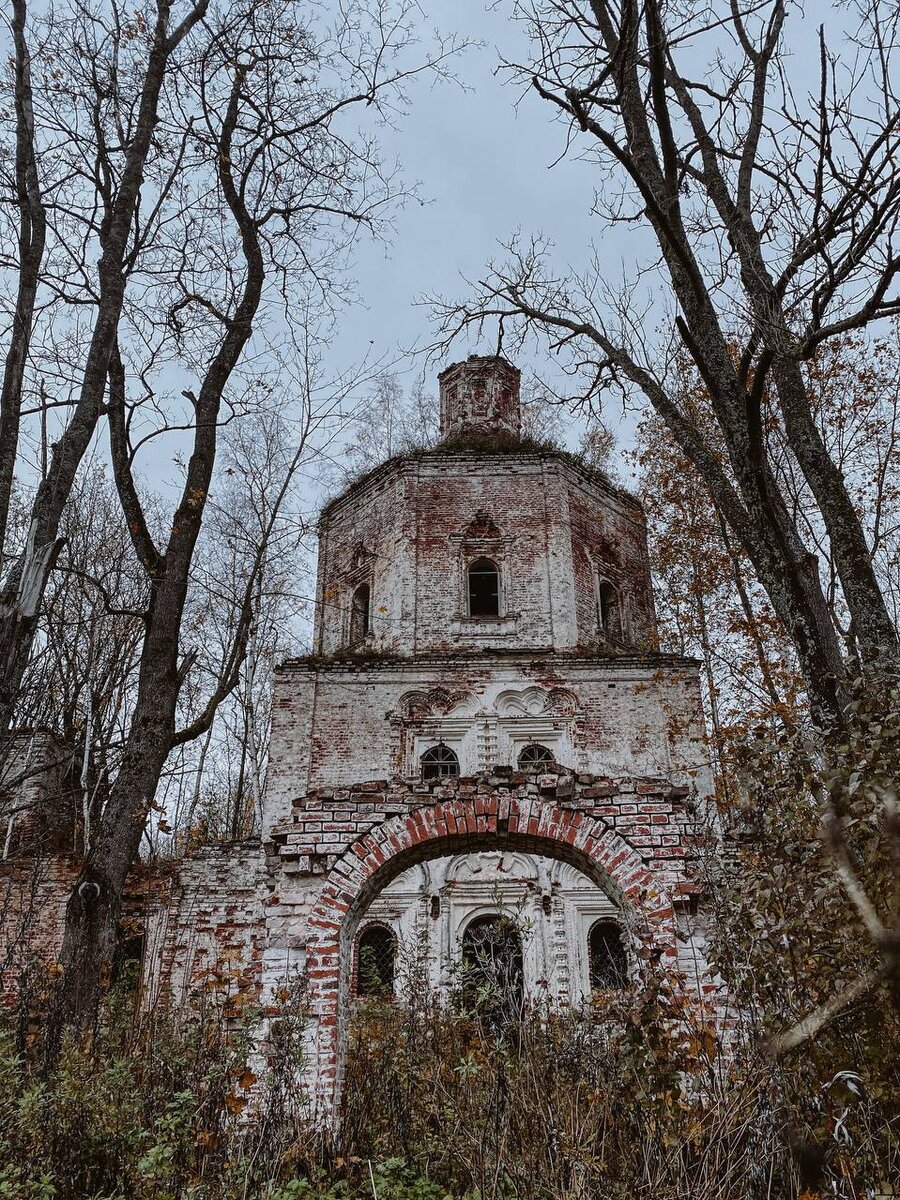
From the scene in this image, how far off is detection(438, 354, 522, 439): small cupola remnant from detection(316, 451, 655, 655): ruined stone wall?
2.36 metres

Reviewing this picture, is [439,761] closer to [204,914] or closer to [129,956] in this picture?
[204,914]

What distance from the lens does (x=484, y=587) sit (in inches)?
706

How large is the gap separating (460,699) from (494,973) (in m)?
9.43

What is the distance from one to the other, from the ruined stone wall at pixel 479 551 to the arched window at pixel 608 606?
20 centimetres

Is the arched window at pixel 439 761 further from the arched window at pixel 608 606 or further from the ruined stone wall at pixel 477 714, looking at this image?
the arched window at pixel 608 606

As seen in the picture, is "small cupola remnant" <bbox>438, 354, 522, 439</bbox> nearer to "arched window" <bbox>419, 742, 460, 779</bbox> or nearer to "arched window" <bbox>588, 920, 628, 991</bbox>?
"arched window" <bbox>419, 742, 460, 779</bbox>

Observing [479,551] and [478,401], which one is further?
[478,401]

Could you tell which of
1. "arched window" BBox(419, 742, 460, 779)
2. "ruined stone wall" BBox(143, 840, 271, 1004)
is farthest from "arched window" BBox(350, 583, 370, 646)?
"ruined stone wall" BBox(143, 840, 271, 1004)

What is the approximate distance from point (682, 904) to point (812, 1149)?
670 cm

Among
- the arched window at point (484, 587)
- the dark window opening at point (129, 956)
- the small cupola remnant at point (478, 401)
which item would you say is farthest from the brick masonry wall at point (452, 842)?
the small cupola remnant at point (478, 401)

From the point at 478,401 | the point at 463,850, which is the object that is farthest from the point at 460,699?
the point at 463,850

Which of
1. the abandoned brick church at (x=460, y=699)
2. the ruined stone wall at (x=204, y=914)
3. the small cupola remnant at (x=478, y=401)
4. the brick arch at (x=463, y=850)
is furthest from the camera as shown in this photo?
the small cupola remnant at (x=478, y=401)

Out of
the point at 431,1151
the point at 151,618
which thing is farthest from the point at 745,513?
the point at 151,618

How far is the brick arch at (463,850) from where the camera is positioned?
7.46 metres
